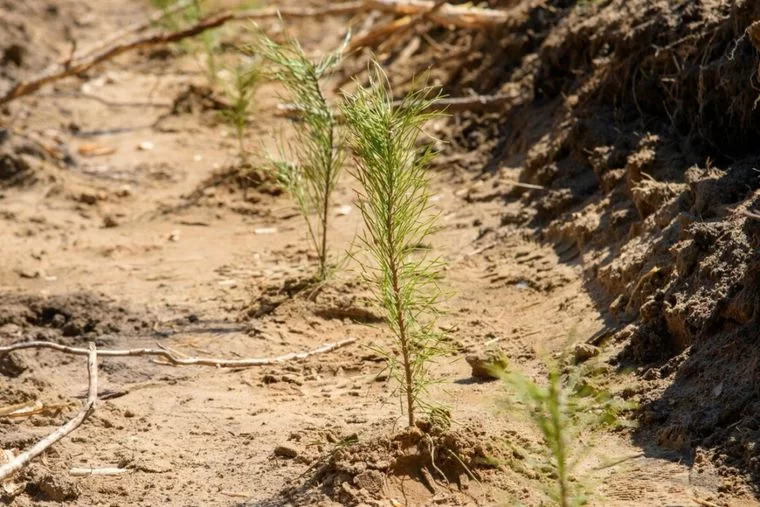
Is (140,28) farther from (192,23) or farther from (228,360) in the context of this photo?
(228,360)

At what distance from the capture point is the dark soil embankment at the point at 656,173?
3439 mm

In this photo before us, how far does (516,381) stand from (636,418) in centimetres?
94

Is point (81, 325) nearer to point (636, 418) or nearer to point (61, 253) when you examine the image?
point (61, 253)

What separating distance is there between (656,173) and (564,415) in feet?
6.89

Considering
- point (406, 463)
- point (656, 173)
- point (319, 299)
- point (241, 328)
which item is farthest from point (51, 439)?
point (656, 173)

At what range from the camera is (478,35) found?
7.34 meters

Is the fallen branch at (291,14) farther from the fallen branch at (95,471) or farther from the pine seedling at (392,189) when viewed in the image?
the fallen branch at (95,471)

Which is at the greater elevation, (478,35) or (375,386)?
(478,35)

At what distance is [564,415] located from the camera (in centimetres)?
289

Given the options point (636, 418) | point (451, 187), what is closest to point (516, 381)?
point (636, 418)

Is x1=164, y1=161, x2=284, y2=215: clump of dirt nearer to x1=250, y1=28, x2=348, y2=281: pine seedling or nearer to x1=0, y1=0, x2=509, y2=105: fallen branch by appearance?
x1=0, y1=0, x2=509, y2=105: fallen branch

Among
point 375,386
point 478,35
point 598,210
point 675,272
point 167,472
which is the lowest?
point 167,472

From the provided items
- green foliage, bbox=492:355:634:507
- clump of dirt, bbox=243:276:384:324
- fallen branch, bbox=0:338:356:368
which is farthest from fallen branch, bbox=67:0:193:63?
green foliage, bbox=492:355:634:507

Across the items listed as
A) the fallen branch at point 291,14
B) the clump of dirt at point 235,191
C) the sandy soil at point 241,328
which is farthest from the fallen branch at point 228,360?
the fallen branch at point 291,14
